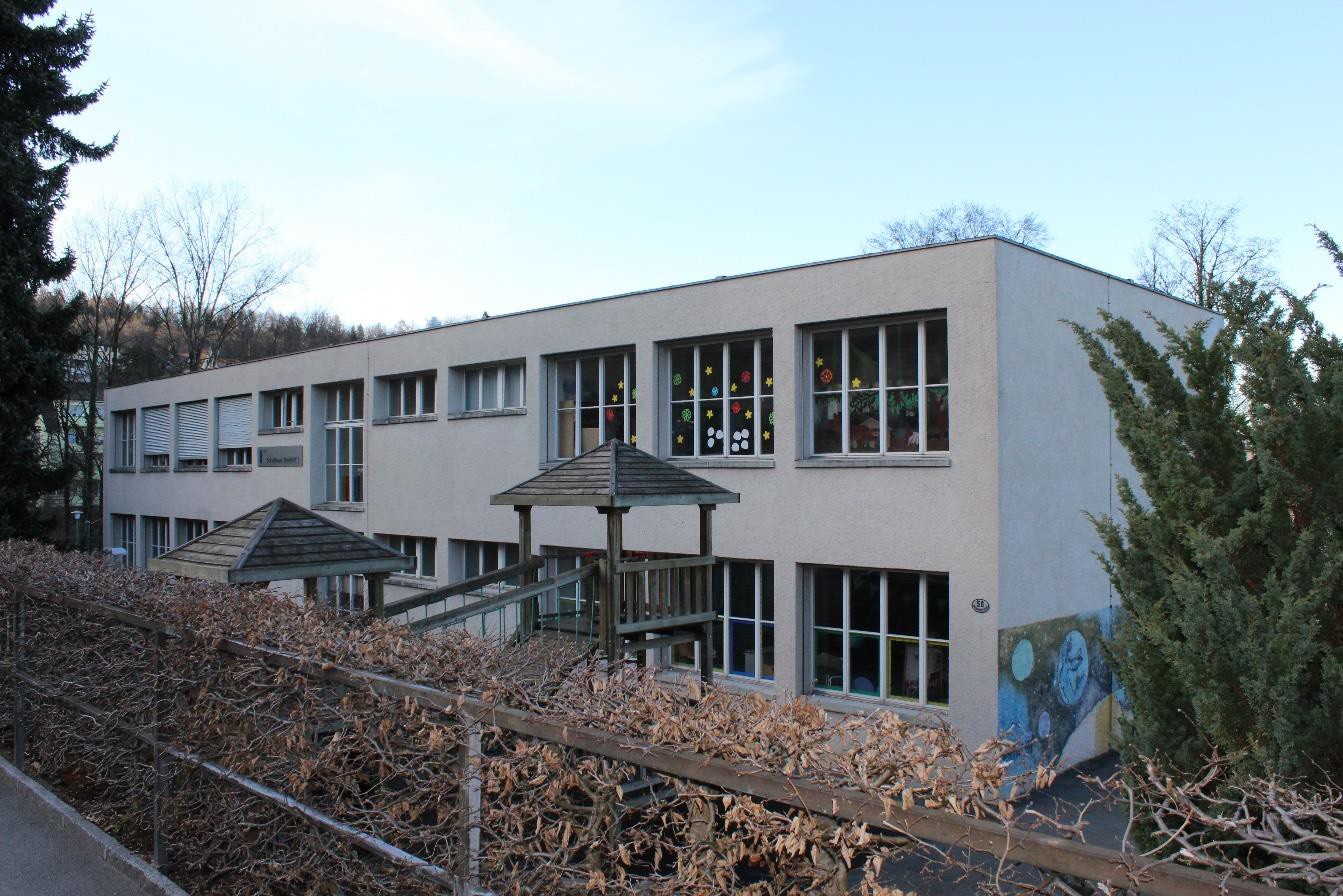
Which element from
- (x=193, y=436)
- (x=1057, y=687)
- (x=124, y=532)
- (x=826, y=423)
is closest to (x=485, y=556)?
(x=826, y=423)

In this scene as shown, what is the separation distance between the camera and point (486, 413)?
18.5m

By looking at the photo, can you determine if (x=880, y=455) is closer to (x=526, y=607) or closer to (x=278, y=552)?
(x=526, y=607)

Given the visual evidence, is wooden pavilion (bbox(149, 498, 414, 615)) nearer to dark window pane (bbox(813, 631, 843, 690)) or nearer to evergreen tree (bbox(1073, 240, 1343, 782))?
evergreen tree (bbox(1073, 240, 1343, 782))

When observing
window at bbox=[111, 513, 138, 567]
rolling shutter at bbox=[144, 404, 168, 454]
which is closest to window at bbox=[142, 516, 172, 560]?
window at bbox=[111, 513, 138, 567]

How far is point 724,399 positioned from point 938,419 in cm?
331

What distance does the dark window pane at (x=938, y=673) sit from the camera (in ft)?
40.4

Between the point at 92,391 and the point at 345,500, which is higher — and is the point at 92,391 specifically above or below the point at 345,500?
above

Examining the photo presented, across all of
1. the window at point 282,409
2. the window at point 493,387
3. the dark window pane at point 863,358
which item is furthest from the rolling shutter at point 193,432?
the dark window pane at point 863,358

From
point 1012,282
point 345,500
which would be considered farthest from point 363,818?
point 345,500

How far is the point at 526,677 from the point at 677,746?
1.35 m

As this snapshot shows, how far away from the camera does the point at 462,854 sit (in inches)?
150

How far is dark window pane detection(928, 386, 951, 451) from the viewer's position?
12.4m

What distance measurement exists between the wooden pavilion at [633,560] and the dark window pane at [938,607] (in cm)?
345

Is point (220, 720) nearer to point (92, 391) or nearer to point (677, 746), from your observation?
point (677, 746)
